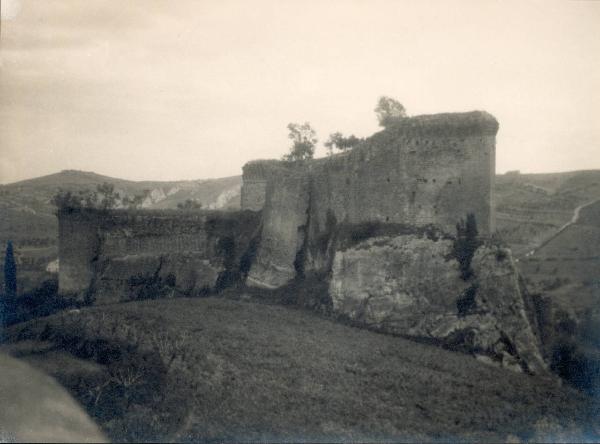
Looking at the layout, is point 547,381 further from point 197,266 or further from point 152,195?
point 152,195

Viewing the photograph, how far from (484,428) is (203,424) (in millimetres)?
5813

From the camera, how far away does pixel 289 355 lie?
14.1m

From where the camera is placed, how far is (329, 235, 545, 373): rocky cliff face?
49.3ft

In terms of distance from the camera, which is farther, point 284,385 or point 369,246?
point 369,246

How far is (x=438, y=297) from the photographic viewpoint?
1670cm

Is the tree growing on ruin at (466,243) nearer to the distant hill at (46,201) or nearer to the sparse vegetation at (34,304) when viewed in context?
the sparse vegetation at (34,304)

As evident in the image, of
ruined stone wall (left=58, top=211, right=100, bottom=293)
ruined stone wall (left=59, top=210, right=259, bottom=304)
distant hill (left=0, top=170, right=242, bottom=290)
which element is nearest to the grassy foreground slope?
ruined stone wall (left=59, top=210, right=259, bottom=304)

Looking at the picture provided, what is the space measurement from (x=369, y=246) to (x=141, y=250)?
1567cm

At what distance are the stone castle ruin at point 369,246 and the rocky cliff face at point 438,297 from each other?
38 millimetres

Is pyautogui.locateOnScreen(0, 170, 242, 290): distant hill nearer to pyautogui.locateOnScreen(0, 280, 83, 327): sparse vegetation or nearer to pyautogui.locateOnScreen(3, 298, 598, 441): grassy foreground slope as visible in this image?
pyautogui.locateOnScreen(0, 280, 83, 327): sparse vegetation

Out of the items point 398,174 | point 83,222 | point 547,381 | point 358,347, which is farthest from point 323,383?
point 83,222

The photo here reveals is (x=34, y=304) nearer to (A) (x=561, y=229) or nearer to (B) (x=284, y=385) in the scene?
(B) (x=284, y=385)

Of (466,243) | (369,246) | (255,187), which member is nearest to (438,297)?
(466,243)

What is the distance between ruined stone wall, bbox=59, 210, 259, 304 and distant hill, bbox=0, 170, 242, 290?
8189mm
